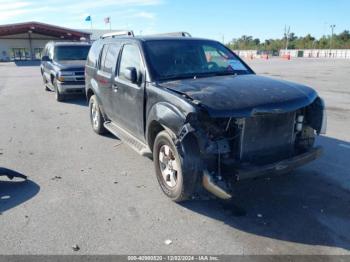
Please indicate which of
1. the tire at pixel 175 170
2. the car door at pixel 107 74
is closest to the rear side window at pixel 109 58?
the car door at pixel 107 74

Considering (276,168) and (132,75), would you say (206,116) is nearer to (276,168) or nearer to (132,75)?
(276,168)

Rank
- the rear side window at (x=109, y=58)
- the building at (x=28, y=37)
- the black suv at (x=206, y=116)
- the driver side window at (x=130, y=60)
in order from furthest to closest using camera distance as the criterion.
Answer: the building at (x=28, y=37), the rear side window at (x=109, y=58), the driver side window at (x=130, y=60), the black suv at (x=206, y=116)

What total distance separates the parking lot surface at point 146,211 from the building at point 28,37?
160ft

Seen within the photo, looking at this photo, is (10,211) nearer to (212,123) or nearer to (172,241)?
(172,241)

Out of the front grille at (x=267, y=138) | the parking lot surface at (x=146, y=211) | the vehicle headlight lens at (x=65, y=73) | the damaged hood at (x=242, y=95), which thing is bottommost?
the parking lot surface at (x=146, y=211)

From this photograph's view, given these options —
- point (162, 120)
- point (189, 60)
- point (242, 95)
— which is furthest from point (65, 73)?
point (242, 95)

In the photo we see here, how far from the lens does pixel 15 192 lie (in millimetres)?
4801

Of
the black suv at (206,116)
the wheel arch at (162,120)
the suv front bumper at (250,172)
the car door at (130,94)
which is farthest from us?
the car door at (130,94)

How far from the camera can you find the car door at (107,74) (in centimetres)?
622

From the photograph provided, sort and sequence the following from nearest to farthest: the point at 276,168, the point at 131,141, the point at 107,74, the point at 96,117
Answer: the point at 276,168 → the point at 131,141 → the point at 107,74 → the point at 96,117

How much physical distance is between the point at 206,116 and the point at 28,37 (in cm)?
5788

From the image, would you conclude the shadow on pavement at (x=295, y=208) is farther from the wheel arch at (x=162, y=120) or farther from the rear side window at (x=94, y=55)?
the rear side window at (x=94, y=55)

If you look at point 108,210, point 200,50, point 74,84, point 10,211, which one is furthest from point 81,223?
point 74,84

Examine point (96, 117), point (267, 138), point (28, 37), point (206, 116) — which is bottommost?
point (96, 117)
